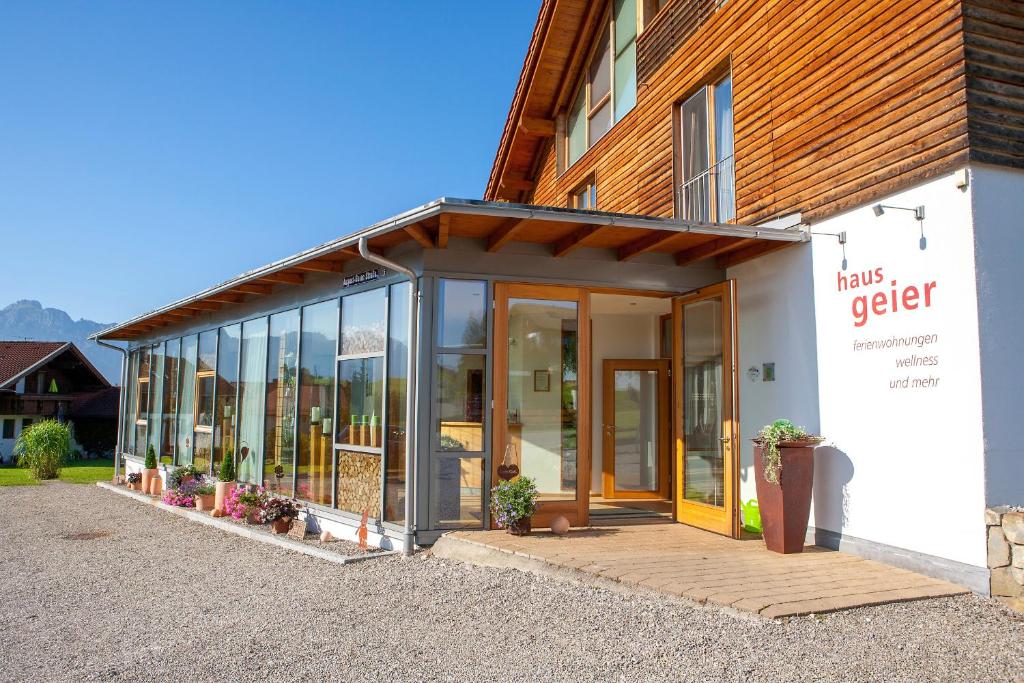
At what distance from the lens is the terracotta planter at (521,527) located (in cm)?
674

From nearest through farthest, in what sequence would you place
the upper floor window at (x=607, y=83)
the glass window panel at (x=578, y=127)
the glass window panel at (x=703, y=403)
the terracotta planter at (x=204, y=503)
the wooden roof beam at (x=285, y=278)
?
the glass window panel at (x=703, y=403)
the wooden roof beam at (x=285, y=278)
the terracotta planter at (x=204, y=503)
the upper floor window at (x=607, y=83)
the glass window panel at (x=578, y=127)

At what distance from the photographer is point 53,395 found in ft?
113

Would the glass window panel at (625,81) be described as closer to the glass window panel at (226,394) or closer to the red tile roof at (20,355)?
the glass window panel at (226,394)

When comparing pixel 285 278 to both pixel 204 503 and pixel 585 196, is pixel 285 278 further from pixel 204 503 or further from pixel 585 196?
pixel 585 196

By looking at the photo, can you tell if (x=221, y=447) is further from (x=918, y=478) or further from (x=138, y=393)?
(x=918, y=478)

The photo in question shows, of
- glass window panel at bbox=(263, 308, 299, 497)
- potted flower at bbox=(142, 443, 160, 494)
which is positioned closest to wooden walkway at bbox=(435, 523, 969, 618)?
glass window panel at bbox=(263, 308, 299, 497)

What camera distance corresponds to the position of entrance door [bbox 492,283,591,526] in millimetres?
7152

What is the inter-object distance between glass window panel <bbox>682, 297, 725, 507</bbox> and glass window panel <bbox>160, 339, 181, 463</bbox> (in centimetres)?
950

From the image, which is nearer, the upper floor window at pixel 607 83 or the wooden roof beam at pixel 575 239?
the wooden roof beam at pixel 575 239

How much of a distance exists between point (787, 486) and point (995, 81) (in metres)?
3.38

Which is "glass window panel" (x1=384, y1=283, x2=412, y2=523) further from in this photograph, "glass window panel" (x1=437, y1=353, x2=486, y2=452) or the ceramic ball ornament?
the ceramic ball ornament

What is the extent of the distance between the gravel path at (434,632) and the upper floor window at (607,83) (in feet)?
24.7

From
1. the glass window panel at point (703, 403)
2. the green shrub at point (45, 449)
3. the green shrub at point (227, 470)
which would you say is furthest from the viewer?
the green shrub at point (45, 449)

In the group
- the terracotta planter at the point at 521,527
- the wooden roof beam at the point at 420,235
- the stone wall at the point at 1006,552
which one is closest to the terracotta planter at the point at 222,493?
the terracotta planter at the point at 521,527
